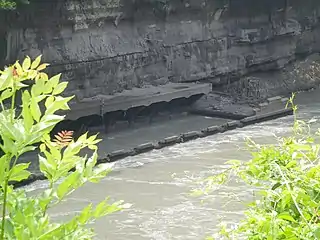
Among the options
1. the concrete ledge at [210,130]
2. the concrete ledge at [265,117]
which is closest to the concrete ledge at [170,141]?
the concrete ledge at [210,130]

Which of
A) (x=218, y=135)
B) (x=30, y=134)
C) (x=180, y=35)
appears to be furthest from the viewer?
(x=180, y=35)

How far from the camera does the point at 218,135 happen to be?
44.5 ft

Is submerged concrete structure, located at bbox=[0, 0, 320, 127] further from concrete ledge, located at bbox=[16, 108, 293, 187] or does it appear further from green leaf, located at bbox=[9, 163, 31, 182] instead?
green leaf, located at bbox=[9, 163, 31, 182]

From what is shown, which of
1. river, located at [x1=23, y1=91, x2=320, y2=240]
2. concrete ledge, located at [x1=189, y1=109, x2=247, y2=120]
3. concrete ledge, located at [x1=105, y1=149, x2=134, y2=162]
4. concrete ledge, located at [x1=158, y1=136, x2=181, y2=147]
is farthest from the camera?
concrete ledge, located at [x1=189, y1=109, x2=247, y2=120]

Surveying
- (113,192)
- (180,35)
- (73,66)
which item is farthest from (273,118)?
(113,192)

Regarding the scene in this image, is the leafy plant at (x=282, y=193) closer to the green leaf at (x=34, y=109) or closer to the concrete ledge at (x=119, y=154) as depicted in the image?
the green leaf at (x=34, y=109)

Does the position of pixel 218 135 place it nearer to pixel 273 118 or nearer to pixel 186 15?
pixel 273 118

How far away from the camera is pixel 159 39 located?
15.6 meters

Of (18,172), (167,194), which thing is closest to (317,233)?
(18,172)

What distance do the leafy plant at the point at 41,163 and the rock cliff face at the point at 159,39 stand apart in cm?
1111

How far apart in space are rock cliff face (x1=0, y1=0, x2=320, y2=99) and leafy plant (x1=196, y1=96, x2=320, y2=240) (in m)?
10.9

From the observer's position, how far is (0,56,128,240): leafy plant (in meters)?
1.37

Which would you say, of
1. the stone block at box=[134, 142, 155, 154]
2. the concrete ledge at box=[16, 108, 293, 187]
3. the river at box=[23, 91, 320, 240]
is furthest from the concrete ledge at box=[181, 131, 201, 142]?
the stone block at box=[134, 142, 155, 154]

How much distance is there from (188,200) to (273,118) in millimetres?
6518
